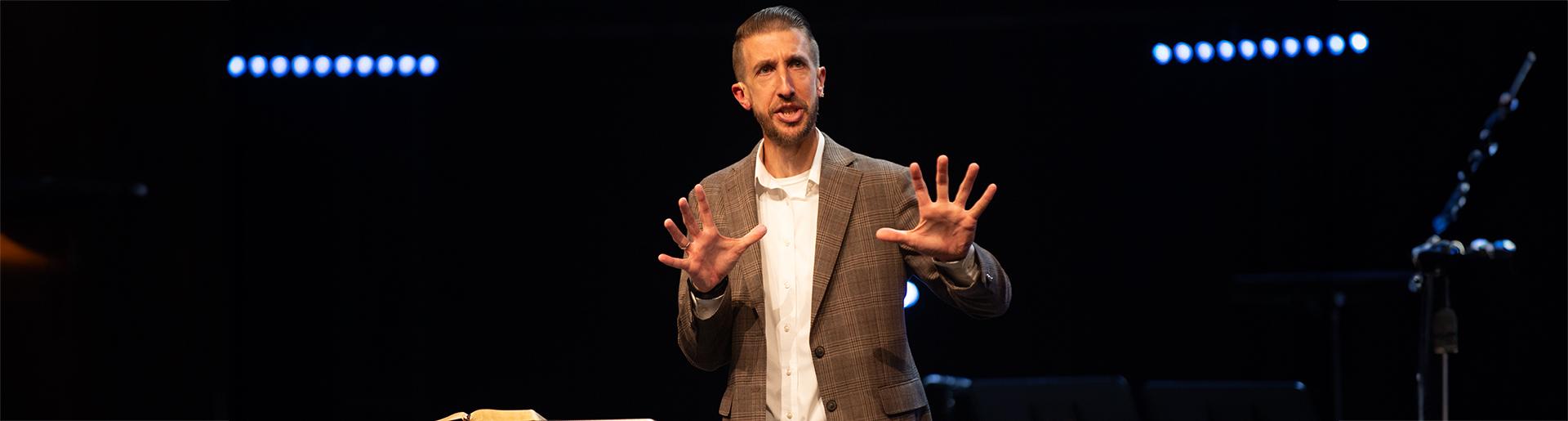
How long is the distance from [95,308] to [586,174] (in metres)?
2.09

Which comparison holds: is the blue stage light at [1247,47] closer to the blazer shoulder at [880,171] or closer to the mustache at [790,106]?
the blazer shoulder at [880,171]

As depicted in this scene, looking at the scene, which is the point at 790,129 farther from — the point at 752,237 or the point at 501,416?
the point at 501,416

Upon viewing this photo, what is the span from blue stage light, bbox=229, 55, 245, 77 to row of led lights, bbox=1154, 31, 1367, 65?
12.0 feet

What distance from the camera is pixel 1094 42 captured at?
18.4 feet

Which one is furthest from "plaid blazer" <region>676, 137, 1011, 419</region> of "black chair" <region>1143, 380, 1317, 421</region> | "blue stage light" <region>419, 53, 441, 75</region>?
"blue stage light" <region>419, 53, 441, 75</region>

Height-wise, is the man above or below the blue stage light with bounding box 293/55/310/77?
below

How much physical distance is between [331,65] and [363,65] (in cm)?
14

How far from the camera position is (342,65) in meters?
5.50

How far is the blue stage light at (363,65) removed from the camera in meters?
5.50

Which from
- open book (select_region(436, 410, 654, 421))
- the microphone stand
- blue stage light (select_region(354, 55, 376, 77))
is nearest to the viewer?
open book (select_region(436, 410, 654, 421))

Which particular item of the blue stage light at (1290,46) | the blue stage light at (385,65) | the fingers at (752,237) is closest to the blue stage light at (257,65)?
the blue stage light at (385,65)

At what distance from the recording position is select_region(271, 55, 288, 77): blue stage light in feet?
18.0

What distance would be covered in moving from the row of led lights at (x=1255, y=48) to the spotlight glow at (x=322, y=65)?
11.0ft

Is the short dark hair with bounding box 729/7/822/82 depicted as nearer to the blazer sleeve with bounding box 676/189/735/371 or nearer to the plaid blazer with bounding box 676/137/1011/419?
the plaid blazer with bounding box 676/137/1011/419
